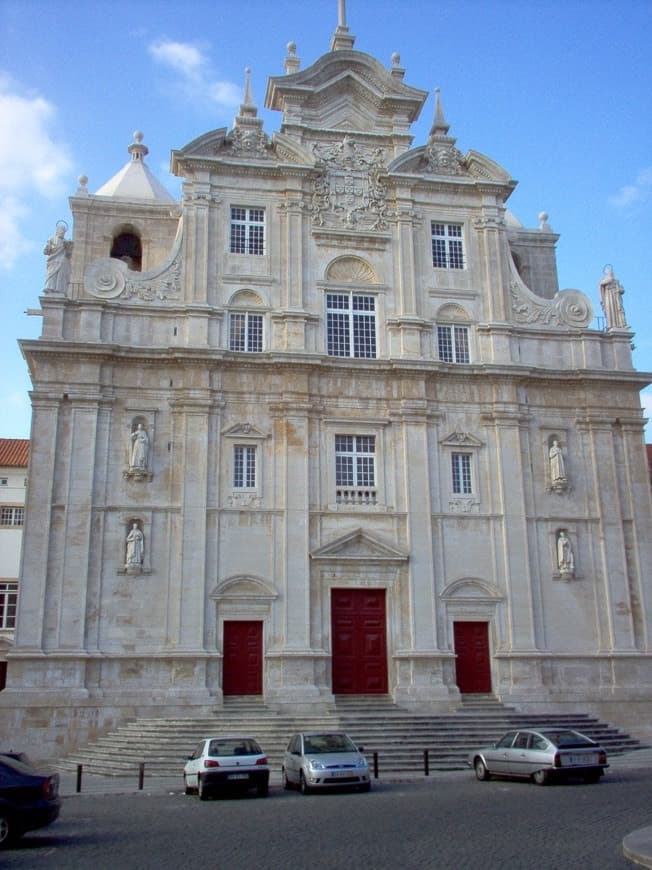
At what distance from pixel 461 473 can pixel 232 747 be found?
15642mm

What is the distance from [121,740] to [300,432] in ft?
37.5

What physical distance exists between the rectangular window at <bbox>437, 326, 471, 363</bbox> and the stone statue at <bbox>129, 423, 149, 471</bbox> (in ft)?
36.4

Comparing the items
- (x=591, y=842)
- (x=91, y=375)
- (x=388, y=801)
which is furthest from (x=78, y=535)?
(x=591, y=842)

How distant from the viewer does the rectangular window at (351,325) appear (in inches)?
1334

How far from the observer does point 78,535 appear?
30.1 m

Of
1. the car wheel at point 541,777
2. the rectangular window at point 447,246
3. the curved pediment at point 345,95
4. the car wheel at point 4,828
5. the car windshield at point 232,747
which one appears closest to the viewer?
the car wheel at point 4,828

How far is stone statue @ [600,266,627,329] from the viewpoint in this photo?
36.1 m

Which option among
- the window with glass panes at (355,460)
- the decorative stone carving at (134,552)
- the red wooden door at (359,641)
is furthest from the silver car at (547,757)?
the decorative stone carving at (134,552)

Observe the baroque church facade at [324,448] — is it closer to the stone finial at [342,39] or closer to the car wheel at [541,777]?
the stone finial at [342,39]

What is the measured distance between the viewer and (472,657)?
1246 inches

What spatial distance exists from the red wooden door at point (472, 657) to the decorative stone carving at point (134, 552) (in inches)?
423

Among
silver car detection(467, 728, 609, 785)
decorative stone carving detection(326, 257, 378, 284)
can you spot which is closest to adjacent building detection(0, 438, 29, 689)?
decorative stone carving detection(326, 257, 378, 284)

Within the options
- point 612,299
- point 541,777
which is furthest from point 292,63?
point 541,777

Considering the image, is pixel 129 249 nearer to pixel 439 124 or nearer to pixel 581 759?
pixel 439 124
